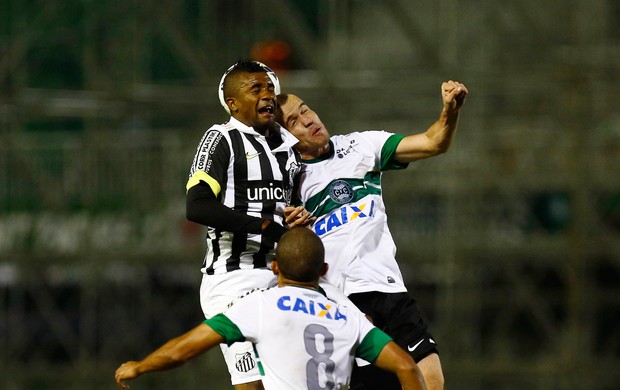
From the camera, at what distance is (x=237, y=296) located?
24.0 feet

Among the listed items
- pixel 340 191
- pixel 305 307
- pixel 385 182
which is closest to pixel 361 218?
pixel 340 191

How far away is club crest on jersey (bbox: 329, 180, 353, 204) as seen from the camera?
26.1 feet

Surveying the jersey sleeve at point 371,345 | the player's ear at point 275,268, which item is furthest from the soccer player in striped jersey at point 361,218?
the jersey sleeve at point 371,345

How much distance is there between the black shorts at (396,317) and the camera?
798cm

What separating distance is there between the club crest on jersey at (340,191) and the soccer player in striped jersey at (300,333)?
1.23 m

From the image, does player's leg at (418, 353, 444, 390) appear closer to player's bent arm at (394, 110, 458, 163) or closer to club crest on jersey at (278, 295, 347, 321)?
player's bent arm at (394, 110, 458, 163)

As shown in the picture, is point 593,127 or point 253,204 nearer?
point 253,204

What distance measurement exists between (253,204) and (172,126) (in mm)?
12387

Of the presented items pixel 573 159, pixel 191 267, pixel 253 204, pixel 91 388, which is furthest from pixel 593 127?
pixel 253 204

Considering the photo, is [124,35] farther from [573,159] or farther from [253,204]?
[253,204]

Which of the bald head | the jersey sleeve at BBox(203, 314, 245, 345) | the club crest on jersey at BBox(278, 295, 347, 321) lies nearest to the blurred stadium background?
the bald head

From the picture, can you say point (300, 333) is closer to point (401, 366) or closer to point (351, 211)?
point (401, 366)

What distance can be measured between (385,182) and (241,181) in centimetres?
1012

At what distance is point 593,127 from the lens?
1714 cm
